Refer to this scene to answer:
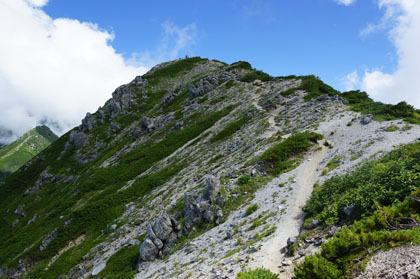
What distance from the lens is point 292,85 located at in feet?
200

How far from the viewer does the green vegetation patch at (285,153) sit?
25270mm

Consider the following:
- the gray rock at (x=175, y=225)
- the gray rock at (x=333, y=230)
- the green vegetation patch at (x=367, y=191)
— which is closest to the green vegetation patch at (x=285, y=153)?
the green vegetation patch at (x=367, y=191)

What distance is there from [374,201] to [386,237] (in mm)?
3665

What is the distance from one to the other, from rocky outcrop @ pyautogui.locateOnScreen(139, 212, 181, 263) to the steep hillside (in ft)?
0.34

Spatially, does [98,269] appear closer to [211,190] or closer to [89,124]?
[211,190]

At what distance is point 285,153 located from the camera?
26875 millimetres

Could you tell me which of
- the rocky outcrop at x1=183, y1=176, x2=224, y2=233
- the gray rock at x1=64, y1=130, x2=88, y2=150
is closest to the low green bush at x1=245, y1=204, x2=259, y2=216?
the rocky outcrop at x1=183, y1=176, x2=224, y2=233

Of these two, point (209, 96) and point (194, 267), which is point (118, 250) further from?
point (209, 96)

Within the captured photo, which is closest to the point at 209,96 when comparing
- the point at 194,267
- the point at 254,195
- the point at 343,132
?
the point at 343,132

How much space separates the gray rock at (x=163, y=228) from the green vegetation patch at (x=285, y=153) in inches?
485

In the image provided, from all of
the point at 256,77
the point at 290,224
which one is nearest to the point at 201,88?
the point at 256,77

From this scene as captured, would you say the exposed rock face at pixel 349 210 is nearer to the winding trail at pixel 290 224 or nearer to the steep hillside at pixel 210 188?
the steep hillside at pixel 210 188

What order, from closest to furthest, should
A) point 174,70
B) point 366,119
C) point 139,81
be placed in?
point 366,119 < point 139,81 < point 174,70

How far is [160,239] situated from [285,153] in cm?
1717
